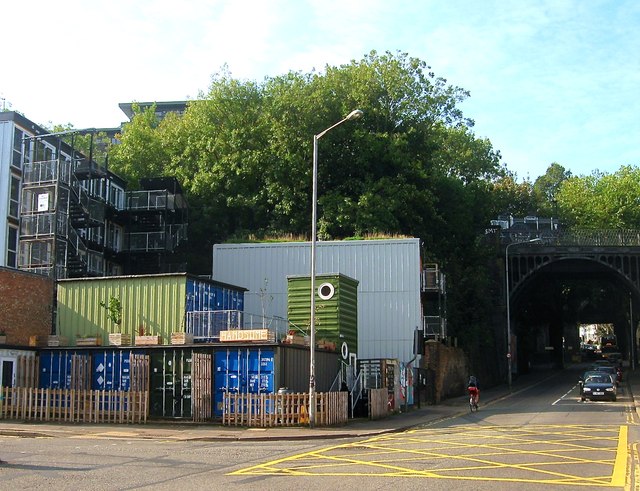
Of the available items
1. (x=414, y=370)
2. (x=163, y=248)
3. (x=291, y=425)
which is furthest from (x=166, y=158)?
(x=291, y=425)

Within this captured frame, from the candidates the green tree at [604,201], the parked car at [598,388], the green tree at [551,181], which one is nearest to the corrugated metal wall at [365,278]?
the parked car at [598,388]

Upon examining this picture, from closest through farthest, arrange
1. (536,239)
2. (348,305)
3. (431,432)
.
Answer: (431,432)
(348,305)
(536,239)

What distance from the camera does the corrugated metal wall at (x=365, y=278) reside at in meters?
38.0

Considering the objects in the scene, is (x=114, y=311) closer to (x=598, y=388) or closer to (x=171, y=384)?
(x=171, y=384)

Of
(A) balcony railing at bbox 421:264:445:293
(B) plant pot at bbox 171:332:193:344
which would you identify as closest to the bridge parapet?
(A) balcony railing at bbox 421:264:445:293

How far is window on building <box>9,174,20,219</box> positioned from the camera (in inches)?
1811

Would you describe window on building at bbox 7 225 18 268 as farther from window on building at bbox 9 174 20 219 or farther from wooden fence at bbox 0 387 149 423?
wooden fence at bbox 0 387 149 423

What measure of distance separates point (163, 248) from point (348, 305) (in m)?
25.8

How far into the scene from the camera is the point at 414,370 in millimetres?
36469

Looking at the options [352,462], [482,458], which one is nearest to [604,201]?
[482,458]

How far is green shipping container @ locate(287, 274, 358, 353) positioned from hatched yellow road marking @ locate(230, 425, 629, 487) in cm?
944

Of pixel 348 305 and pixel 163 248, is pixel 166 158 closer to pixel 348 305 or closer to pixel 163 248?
pixel 163 248

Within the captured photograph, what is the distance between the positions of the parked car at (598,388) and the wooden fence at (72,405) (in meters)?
24.4

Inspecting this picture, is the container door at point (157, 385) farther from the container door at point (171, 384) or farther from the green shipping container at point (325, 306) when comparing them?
the green shipping container at point (325, 306)
